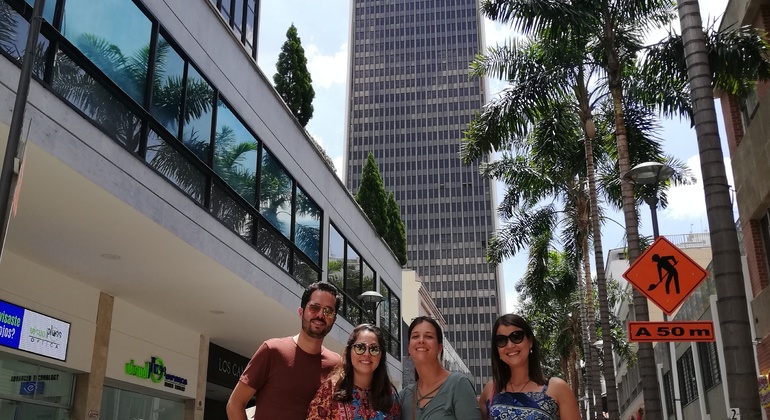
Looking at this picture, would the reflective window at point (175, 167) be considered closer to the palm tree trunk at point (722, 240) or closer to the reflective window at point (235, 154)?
the reflective window at point (235, 154)

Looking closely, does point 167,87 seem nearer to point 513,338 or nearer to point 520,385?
point 513,338

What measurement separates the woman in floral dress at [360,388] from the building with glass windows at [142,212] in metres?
3.66

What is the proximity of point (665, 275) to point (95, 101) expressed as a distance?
7423mm

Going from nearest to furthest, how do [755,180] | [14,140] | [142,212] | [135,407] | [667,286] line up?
[14,140]
[667,286]
[142,212]
[135,407]
[755,180]

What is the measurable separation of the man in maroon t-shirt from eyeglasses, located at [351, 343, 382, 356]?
0.32m

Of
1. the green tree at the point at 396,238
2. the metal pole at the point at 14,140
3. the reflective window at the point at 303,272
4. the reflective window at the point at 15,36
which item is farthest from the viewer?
the green tree at the point at 396,238

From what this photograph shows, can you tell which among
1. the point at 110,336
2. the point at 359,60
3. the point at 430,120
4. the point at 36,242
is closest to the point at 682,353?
the point at 110,336

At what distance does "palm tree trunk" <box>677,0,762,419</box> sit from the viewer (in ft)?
23.3

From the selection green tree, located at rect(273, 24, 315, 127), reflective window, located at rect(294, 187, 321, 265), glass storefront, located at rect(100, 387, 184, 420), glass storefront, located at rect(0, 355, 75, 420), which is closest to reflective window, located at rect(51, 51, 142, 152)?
glass storefront, located at rect(0, 355, 75, 420)

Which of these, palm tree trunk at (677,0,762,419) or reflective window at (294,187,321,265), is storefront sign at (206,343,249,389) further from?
palm tree trunk at (677,0,762,419)

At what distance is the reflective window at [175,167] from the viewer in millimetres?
10141

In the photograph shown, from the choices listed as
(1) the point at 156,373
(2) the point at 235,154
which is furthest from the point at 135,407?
(2) the point at 235,154

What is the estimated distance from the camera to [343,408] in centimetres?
399

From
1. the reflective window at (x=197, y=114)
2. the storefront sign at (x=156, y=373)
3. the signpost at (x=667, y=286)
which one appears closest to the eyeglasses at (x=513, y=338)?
the signpost at (x=667, y=286)
